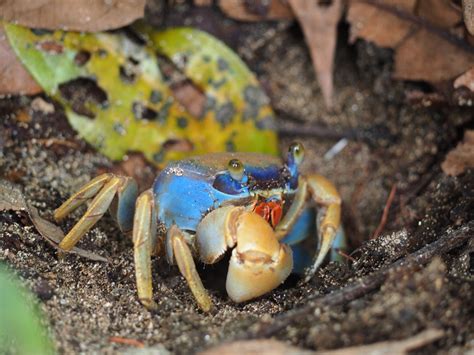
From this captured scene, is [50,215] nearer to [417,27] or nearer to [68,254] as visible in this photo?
[68,254]

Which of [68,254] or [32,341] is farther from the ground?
[32,341]

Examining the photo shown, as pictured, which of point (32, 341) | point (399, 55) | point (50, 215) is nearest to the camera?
point (32, 341)

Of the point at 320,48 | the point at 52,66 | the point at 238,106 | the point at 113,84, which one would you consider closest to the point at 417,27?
the point at 320,48

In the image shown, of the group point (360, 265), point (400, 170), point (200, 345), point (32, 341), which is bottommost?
point (400, 170)

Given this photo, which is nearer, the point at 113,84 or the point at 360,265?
the point at 360,265

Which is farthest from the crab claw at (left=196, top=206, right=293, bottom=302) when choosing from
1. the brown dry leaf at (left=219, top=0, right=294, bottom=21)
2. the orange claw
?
the brown dry leaf at (left=219, top=0, right=294, bottom=21)

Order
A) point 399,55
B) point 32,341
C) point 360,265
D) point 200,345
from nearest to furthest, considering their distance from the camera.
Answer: point 32,341
point 200,345
point 360,265
point 399,55

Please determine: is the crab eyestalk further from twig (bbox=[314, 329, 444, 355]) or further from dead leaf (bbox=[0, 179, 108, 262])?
twig (bbox=[314, 329, 444, 355])
